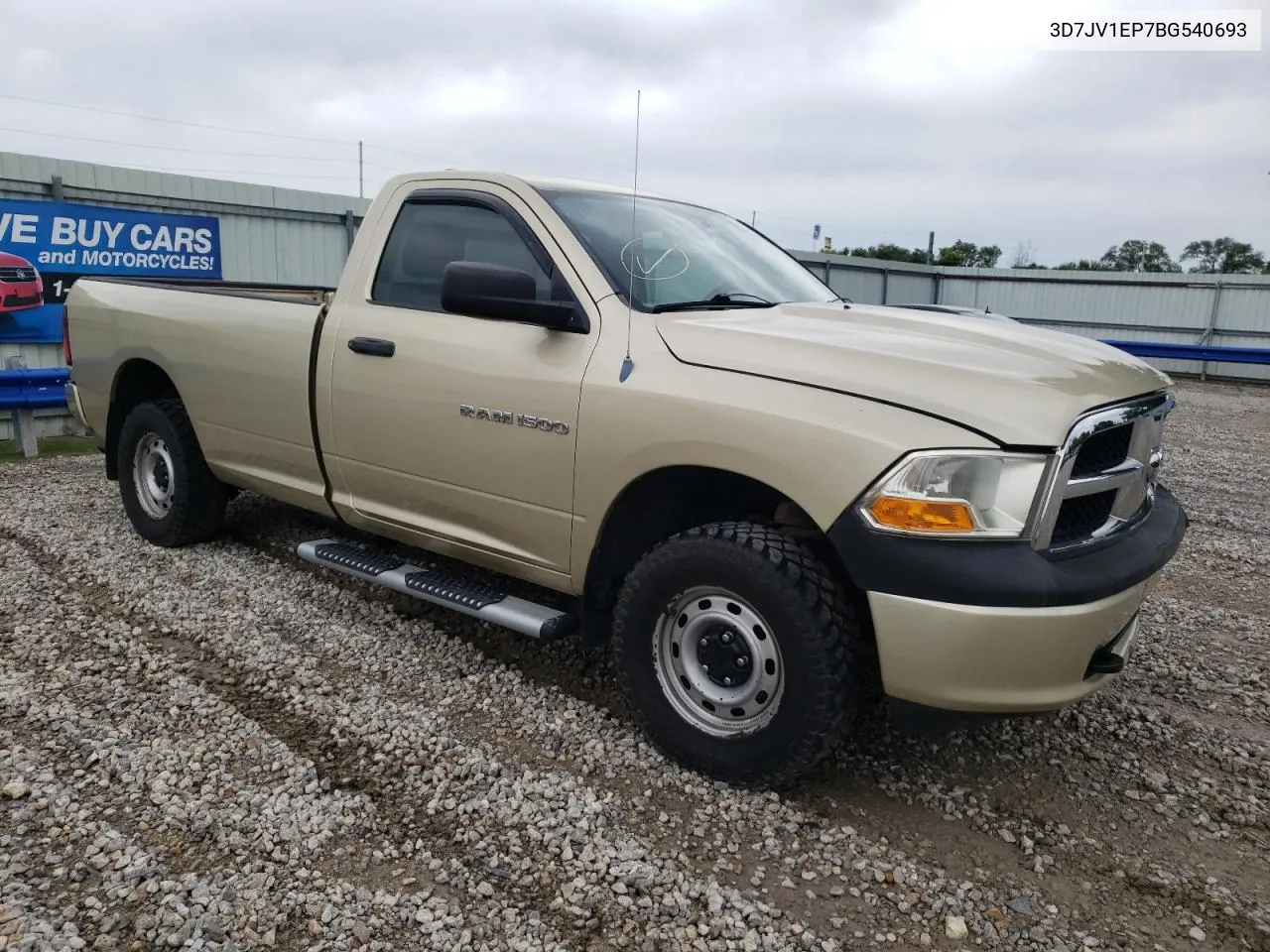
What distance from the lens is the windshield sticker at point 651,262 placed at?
348cm

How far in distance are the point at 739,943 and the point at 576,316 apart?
2052mm

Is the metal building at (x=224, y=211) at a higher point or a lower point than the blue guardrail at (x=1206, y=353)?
higher

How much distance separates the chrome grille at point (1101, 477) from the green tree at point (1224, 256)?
126 ft

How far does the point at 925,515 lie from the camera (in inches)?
101

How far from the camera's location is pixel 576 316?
330cm

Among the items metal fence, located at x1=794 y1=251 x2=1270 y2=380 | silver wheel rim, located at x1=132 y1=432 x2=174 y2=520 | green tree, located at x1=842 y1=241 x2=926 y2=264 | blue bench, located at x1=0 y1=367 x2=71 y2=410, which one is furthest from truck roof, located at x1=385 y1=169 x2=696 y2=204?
green tree, located at x1=842 y1=241 x2=926 y2=264

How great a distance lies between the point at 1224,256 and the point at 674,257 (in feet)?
153

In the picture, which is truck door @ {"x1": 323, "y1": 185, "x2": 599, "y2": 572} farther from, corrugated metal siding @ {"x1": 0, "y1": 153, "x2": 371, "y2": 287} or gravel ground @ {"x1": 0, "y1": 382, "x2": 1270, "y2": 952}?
corrugated metal siding @ {"x1": 0, "y1": 153, "x2": 371, "y2": 287}

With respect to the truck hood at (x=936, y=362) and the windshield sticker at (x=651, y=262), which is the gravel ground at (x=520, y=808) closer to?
the truck hood at (x=936, y=362)

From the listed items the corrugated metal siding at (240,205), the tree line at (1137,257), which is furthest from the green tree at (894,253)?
the corrugated metal siding at (240,205)

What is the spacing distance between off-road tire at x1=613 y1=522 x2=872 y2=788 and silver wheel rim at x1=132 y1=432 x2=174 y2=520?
3407 mm

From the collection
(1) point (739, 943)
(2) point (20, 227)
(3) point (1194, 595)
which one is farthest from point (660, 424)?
(2) point (20, 227)

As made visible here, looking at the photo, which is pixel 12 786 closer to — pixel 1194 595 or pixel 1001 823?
pixel 1001 823

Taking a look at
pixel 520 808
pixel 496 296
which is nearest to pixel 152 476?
pixel 496 296
